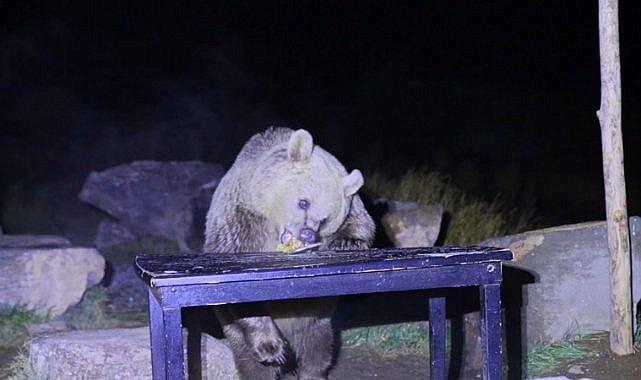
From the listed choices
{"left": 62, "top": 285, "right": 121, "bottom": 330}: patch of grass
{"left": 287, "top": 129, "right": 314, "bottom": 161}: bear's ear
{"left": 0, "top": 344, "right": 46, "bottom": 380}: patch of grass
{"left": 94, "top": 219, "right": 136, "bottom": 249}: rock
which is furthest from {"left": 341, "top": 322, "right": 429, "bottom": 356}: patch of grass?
{"left": 94, "top": 219, "right": 136, "bottom": 249}: rock

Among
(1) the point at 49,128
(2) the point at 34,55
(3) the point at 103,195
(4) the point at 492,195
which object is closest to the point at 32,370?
(3) the point at 103,195

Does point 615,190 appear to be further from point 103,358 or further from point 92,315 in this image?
point 92,315

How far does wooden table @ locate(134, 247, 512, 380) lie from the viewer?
323cm

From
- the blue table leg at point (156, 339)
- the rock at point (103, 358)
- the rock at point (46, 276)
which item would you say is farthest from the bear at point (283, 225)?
the rock at point (46, 276)

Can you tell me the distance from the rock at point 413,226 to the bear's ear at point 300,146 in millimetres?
3286

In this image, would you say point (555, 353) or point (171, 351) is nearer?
point (171, 351)

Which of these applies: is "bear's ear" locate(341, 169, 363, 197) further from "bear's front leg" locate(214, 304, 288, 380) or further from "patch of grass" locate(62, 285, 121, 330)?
"patch of grass" locate(62, 285, 121, 330)

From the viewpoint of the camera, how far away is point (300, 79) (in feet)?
69.9

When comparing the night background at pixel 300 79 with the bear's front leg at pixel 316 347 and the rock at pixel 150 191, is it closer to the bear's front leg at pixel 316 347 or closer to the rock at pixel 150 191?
the rock at pixel 150 191

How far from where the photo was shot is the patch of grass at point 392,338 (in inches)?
255

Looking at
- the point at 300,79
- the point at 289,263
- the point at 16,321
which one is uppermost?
the point at 300,79

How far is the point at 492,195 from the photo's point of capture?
507 inches

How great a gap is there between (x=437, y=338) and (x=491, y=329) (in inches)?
30.3

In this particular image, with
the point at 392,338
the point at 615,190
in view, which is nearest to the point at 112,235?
the point at 392,338
